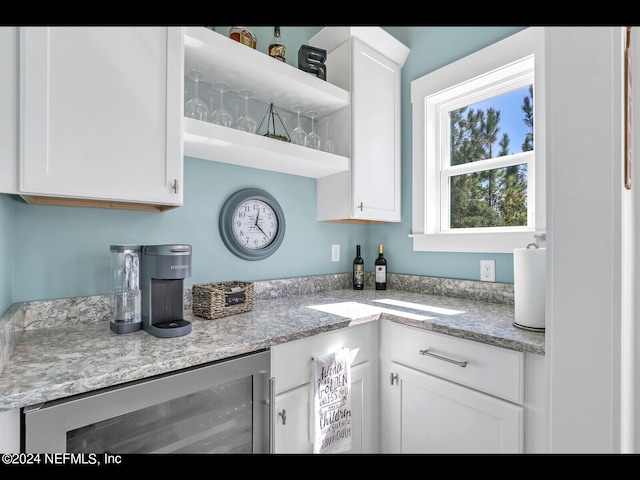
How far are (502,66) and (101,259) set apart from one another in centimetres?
218

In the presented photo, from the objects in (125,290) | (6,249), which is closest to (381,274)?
(125,290)

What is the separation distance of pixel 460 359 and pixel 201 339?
3.20 ft

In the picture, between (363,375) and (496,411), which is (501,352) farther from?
(363,375)

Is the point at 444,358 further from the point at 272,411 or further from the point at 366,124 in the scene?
the point at 366,124

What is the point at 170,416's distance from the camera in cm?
95

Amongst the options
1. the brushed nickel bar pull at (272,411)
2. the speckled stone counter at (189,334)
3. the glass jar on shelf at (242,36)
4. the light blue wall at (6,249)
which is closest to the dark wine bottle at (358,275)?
the speckled stone counter at (189,334)

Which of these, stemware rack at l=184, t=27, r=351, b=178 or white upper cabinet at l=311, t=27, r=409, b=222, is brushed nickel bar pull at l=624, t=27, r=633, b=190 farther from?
white upper cabinet at l=311, t=27, r=409, b=222

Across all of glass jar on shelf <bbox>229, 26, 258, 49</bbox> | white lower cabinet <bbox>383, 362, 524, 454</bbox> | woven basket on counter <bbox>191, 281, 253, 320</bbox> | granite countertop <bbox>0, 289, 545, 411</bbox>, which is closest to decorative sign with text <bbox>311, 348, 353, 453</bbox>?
granite countertop <bbox>0, 289, 545, 411</bbox>

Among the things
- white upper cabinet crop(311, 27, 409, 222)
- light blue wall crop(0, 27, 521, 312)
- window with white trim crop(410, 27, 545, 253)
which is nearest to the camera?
light blue wall crop(0, 27, 521, 312)

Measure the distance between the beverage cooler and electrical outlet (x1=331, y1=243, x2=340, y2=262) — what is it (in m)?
1.19

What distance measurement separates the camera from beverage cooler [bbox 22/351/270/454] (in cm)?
77

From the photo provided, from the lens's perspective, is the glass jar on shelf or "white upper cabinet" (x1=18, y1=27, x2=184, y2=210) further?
the glass jar on shelf
